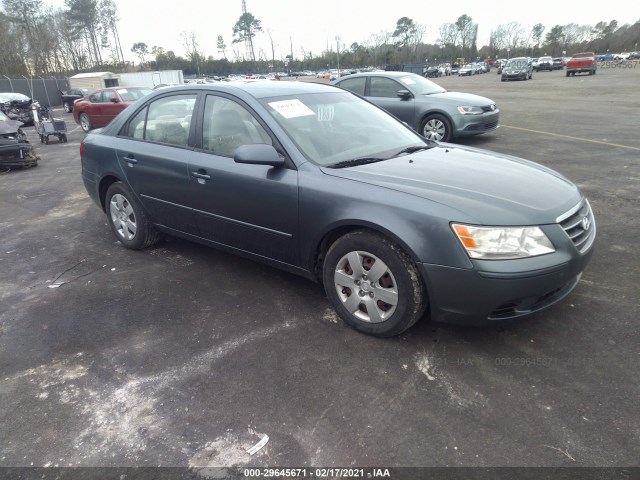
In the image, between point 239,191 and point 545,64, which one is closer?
point 239,191

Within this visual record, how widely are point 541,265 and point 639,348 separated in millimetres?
Result: 924

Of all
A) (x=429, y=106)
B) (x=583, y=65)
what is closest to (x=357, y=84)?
(x=429, y=106)

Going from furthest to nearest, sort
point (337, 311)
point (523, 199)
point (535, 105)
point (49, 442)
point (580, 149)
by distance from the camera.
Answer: point (535, 105) → point (580, 149) → point (337, 311) → point (523, 199) → point (49, 442)

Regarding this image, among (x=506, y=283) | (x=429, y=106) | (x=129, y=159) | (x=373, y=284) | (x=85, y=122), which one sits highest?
(x=129, y=159)

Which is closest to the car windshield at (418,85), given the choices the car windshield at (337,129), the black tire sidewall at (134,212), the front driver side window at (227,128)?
the car windshield at (337,129)

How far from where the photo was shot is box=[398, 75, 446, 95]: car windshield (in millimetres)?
9898

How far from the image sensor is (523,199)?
2.83 meters

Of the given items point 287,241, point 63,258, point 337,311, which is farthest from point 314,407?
point 63,258

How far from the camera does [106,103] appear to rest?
52.7ft

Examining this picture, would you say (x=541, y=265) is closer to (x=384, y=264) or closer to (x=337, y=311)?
(x=384, y=264)

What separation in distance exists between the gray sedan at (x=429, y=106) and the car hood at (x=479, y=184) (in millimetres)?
6117

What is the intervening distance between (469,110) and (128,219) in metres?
7.30

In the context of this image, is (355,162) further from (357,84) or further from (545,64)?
(545,64)

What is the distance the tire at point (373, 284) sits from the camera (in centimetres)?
282
